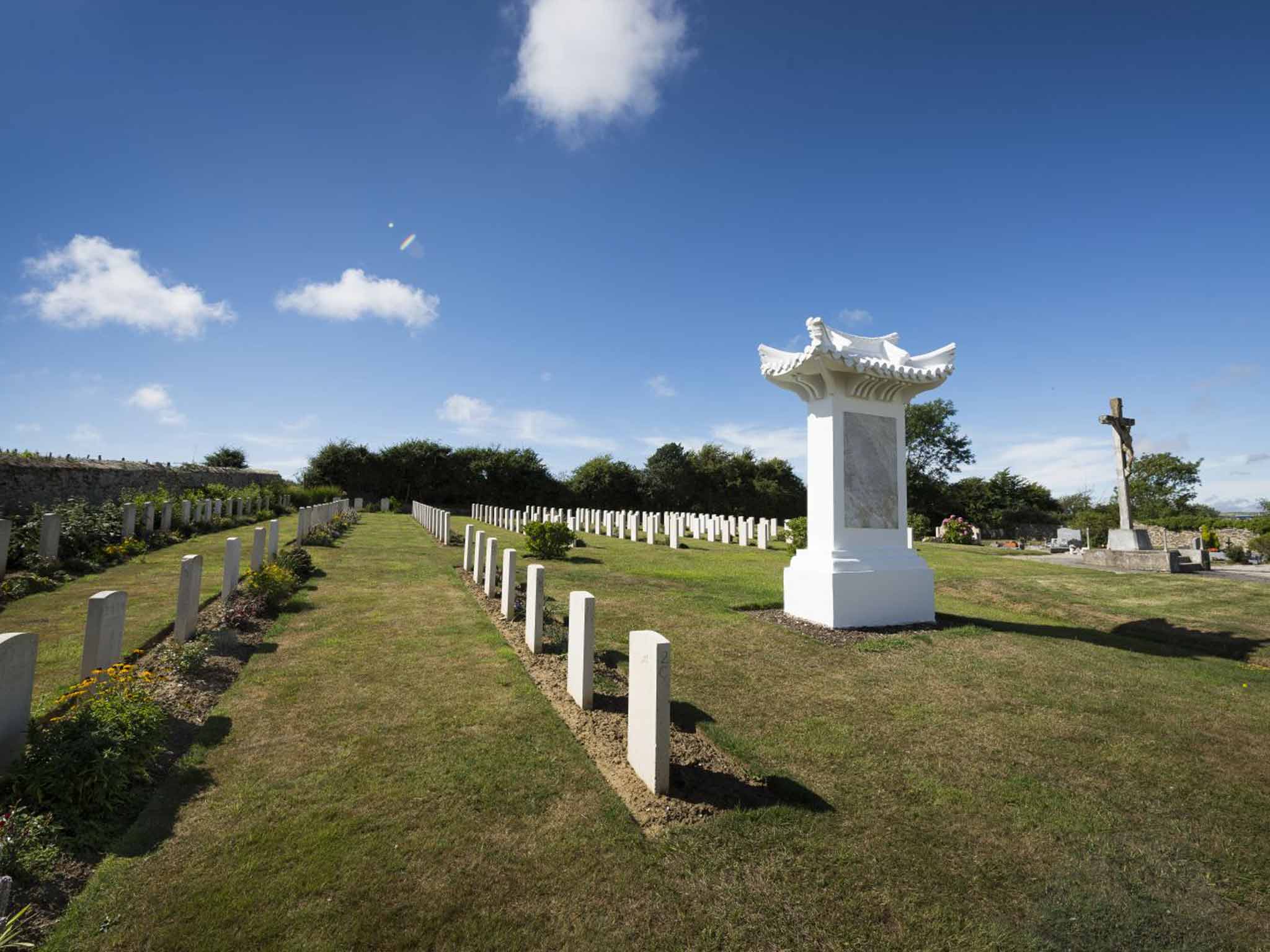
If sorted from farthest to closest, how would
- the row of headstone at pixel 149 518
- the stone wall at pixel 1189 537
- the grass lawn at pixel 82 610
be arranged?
the stone wall at pixel 1189 537 → the row of headstone at pixel 149 518 → the grass lawn at pixel 82 610

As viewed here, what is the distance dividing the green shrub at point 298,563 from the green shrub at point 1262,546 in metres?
25.5

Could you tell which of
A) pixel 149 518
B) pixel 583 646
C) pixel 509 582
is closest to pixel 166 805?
pixel 583 646

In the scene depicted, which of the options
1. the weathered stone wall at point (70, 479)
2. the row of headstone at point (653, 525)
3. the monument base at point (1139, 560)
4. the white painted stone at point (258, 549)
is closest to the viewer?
the white painted stone at point (258, 549)

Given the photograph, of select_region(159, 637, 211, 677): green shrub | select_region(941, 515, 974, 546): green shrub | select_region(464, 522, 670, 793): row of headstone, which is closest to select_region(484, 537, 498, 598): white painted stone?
select_region(464, 522, 670, 793): row of headstone

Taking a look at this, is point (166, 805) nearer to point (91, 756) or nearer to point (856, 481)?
point (91, 756)

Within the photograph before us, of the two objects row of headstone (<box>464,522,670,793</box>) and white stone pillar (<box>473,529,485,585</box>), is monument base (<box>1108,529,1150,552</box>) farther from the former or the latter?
row of headstone (<box>464,522,670,793</box>)

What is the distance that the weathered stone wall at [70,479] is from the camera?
42.4 ft

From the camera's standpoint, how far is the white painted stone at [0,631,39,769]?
3.32 m

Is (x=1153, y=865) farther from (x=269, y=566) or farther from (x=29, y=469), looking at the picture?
(x=29, y=469)

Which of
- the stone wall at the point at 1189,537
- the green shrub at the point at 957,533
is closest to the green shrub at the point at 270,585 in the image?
the green shrub at the point at 957,533

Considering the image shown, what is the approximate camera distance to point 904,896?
103 inches

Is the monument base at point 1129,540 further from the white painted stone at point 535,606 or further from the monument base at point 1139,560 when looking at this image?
the white painted stone at point 535,606

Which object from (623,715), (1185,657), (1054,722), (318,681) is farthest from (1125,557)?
(318,681)

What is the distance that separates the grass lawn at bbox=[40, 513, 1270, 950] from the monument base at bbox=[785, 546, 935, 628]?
4.00 ft
